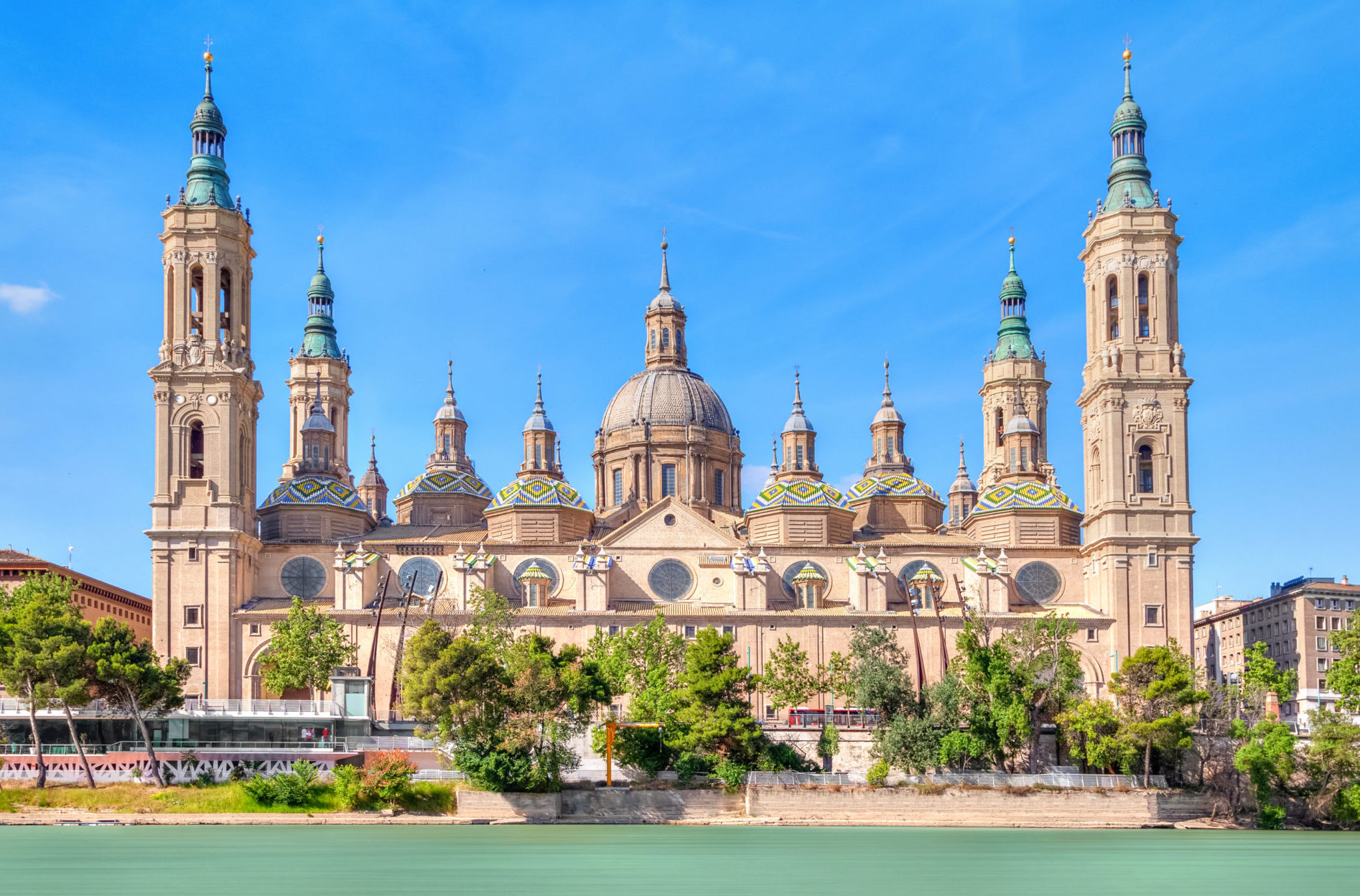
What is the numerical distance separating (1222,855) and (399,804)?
28463 millimetres

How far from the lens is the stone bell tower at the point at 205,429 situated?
83.9 metres

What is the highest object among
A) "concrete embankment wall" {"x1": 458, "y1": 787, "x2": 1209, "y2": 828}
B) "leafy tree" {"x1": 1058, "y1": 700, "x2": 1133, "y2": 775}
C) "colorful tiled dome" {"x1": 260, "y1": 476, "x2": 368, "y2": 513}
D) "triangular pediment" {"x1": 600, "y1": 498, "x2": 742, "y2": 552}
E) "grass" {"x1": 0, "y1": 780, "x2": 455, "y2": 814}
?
"colorful tiled dome" {"x1": 260, "y1": 476, "x2": 368, "y2": 513}

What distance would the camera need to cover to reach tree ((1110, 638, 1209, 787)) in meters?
65.6

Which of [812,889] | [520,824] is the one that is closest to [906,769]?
[520,824]

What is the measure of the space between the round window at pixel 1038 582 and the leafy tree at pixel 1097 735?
2169 centimetres

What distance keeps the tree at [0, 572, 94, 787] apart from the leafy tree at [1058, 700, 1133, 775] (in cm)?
3801

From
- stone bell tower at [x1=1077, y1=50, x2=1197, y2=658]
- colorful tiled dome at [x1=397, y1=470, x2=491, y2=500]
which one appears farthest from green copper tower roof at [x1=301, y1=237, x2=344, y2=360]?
stone bell tower at [x1=1077, y1=50, x2=1197, y2=658]

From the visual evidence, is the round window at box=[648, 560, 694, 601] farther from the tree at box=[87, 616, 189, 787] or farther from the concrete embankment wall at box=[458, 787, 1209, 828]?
the tree at box=[87, 616, 189, 787]

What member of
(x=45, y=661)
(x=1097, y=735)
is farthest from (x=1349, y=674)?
(x=45, y=661)

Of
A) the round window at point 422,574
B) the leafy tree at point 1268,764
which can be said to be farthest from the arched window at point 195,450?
the leafy tree at point 1268,764

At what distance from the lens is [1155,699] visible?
67125 millimetres

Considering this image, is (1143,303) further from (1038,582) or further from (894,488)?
(894,488)

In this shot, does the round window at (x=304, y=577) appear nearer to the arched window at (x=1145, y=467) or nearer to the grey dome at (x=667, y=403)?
the grey dome at (x=667, y=403)

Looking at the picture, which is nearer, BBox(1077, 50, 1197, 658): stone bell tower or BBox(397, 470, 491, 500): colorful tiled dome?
BBox(1077, 50, 1197, 658): stone bell tower
